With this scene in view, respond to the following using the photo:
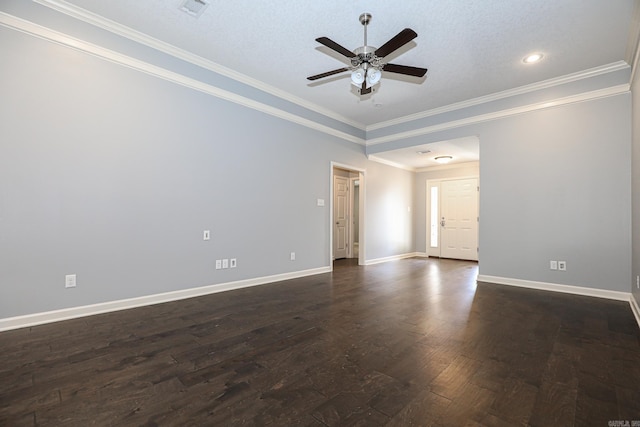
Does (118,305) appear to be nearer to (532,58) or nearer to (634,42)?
(532,58)

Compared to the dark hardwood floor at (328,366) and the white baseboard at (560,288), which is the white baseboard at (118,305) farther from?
the white baseboard at (560,288)

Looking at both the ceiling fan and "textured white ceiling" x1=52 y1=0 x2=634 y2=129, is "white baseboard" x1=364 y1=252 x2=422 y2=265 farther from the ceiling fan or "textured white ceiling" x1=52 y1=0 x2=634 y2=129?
the ceiling fan

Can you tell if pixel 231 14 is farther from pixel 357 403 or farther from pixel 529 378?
pixel 529 378

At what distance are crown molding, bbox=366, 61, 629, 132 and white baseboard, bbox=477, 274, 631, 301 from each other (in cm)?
297

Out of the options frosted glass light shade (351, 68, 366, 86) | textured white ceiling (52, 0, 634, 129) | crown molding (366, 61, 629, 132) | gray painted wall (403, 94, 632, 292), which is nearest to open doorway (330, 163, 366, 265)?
crown molding (366, 61, 629, 132)

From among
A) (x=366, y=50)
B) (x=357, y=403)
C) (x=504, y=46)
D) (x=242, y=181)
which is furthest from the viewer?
(x=242, y=181)

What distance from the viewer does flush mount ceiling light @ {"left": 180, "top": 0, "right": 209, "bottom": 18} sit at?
9.41 ft

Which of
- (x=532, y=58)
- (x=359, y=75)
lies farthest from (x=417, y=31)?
(x=532, y=58)

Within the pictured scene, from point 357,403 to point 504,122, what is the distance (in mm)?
4954

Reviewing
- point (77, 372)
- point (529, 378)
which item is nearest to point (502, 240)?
point (529, 378)

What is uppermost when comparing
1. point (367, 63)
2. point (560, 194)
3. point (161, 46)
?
point (161, 46)

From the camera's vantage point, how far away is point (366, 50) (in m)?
2.87

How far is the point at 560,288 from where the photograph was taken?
4223 millimetres

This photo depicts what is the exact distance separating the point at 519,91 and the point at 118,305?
6308 mm
